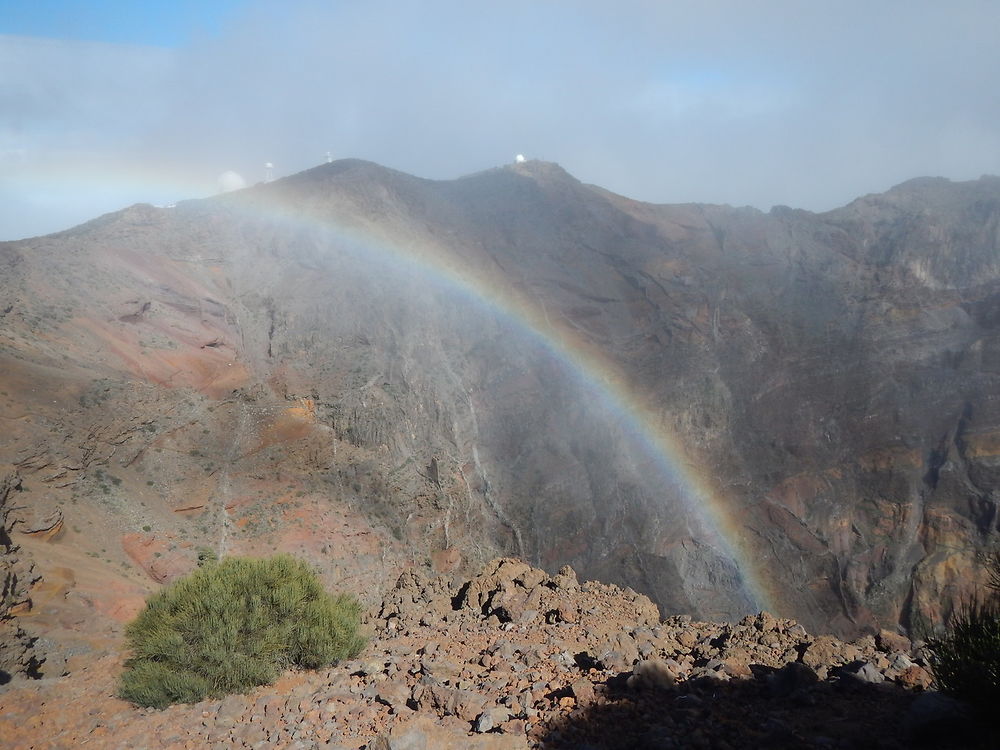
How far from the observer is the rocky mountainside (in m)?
20.0

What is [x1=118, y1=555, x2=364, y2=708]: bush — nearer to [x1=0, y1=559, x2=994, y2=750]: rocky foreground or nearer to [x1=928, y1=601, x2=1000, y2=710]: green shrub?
[x1=0, y1=559, x2=994, y2=750]: rocky foreground

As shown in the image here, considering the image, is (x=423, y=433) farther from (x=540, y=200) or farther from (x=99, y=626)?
(x=540, y=200)

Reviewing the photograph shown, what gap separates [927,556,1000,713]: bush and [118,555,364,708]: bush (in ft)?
24.3

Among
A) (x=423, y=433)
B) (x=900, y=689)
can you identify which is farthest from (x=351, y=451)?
(x=900, y=689)

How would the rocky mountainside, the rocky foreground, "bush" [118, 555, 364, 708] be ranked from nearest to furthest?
the rocky foreground → "bush" [118, 555, 364, 708] → the rocky mountainside

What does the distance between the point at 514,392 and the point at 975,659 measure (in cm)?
3029

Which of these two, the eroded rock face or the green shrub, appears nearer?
the green shrub

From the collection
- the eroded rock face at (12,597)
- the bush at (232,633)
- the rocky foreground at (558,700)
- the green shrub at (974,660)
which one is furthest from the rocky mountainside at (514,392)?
the green shrub at (974,660)

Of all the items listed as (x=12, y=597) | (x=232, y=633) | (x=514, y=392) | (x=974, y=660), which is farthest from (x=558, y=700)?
(x=514, y=392)

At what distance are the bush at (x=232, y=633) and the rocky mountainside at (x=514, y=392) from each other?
9.93 ft

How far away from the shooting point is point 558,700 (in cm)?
786

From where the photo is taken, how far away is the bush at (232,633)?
336 inches

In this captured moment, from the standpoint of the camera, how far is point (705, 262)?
45250 mm

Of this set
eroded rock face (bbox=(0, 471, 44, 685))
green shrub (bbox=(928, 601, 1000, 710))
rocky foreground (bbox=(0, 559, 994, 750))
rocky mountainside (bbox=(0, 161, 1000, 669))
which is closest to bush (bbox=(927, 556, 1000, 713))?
green shrub (bbox=(928, 601, 1000, 710))
